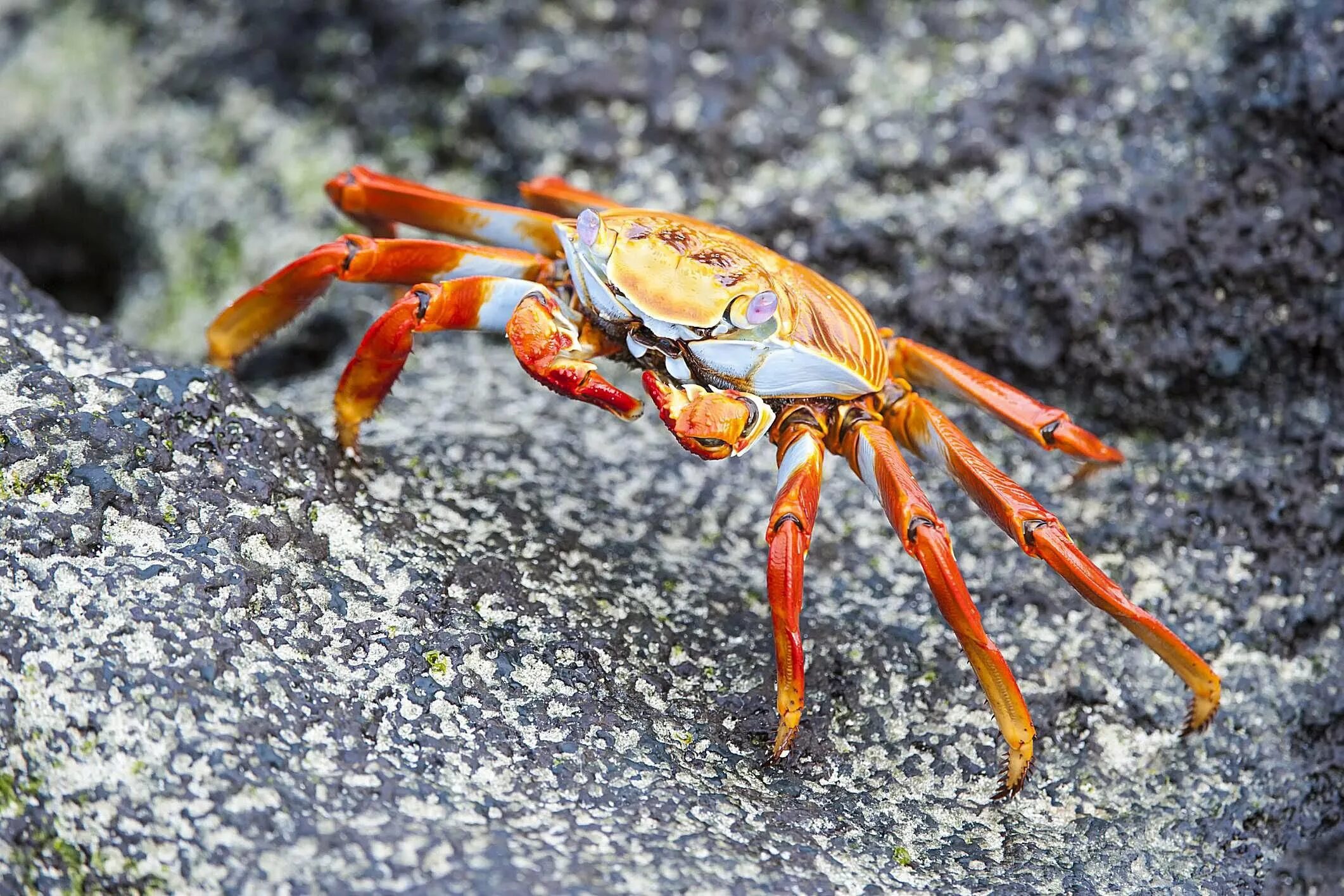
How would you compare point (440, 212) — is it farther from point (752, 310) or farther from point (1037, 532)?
point (1037, 532)

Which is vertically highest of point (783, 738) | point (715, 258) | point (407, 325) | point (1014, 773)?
point (715, 258)

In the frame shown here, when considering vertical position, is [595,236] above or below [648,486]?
above

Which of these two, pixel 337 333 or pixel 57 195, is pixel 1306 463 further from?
pixel 57 195

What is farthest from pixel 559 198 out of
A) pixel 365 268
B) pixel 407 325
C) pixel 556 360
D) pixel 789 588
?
pixel 789 588

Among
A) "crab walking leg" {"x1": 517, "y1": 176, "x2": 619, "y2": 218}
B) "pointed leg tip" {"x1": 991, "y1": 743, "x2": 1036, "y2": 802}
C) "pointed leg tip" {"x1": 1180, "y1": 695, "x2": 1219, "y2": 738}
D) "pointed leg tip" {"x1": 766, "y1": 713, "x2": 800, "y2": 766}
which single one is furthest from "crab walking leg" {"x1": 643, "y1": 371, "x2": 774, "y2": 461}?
"pointed leg tip" {"x1": 1180, "y1": 695, "x2": 1219, "y2": 738}

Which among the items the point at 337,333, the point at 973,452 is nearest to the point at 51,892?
the point at 973,452

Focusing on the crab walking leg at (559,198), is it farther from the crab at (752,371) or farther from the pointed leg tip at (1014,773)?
the pointed leg tip at (1014,773)
